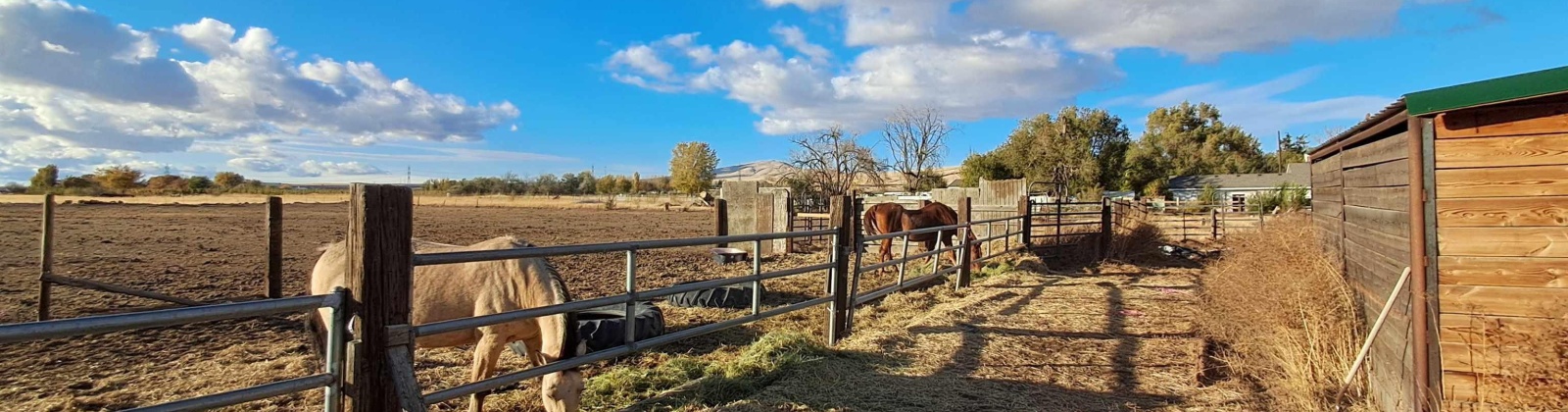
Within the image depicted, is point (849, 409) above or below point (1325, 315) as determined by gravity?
below

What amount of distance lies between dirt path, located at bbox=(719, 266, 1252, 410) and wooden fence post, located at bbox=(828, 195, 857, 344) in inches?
7.5

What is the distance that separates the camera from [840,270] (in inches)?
192

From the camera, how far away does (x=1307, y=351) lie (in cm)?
371

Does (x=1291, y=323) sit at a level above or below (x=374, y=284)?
below

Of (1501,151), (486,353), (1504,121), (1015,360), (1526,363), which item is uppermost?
(1504,121)

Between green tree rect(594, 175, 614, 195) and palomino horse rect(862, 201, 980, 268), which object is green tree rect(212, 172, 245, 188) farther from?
palomino horse rect(862, 201, 980, 268)

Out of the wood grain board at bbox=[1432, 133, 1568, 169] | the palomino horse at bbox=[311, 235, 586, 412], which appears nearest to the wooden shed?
the wood grain board at bbox=[1432, 133, 1568, 169]

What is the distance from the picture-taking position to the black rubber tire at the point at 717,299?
6.38 metres

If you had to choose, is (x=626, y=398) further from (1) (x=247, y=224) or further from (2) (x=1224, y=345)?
(1) (x=247, y=224)

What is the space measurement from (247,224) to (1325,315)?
23371mm

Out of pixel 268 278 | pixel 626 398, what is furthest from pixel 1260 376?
pixel 268 278

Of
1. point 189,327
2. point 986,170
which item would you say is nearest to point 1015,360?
point 189,327

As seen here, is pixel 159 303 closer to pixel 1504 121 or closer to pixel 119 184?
pixel 1504 121

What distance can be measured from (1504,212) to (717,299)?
205 inches
